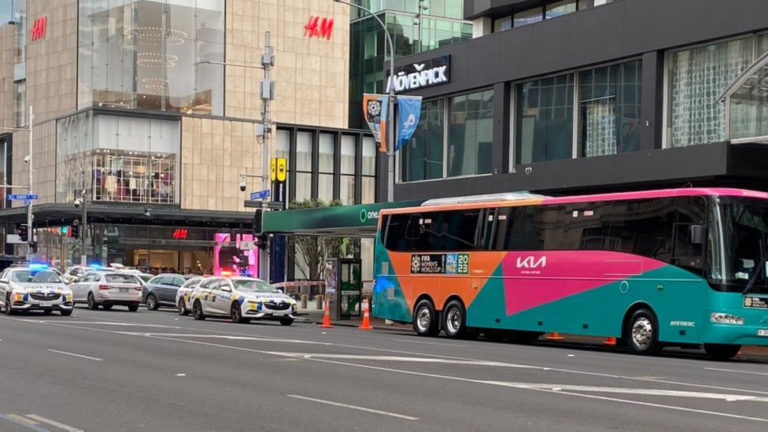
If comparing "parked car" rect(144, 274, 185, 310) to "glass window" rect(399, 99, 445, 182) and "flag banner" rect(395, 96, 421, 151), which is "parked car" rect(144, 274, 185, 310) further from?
"flag banner" rect(395, 96, 421, 151)

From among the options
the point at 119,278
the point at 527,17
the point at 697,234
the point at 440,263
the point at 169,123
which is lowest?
the point at 119,278

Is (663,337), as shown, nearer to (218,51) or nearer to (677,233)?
(677,233)

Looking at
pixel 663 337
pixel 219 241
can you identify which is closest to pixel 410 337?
pixel 663 337

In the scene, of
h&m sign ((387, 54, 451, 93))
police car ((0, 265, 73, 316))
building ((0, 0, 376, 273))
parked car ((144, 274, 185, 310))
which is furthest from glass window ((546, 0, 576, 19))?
building ((0, 0, 376, 273))

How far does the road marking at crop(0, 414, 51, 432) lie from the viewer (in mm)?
11445

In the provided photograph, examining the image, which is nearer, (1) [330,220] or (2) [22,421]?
(2) [22,421]

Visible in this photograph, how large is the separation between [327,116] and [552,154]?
184 feet

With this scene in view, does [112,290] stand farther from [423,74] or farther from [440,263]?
Result: [440,263]

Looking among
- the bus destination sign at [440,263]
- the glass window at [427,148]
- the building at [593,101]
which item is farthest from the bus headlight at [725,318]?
the glass window at [427,148]

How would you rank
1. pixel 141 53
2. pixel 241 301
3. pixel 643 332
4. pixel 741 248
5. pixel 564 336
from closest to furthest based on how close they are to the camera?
pixel 741 248 → pixel 643 332 → pixel 564 336 → pixel 241 301 → pixel 141 53

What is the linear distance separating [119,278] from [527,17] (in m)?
18.4

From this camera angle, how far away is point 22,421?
1195cm

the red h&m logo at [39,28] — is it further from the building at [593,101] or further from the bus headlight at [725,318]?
the bus headlight at [725,318]

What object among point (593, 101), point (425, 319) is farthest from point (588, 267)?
point (593, 101)
